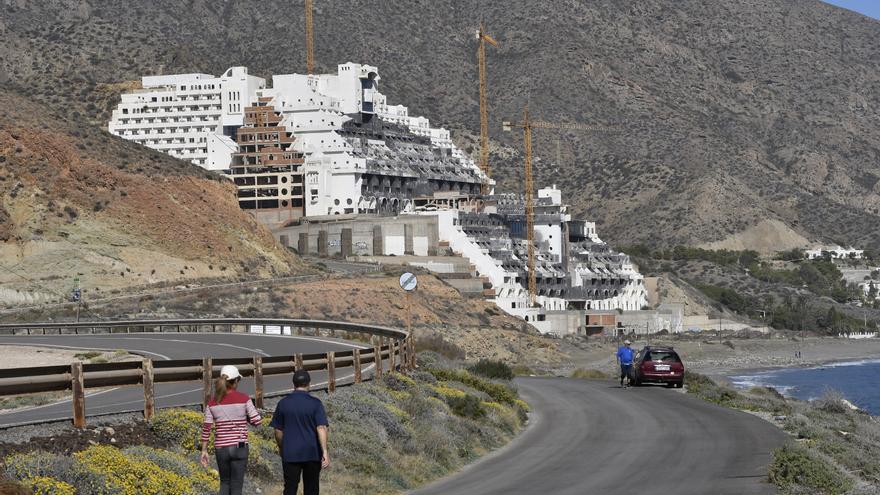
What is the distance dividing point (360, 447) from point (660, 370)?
22.7 meters

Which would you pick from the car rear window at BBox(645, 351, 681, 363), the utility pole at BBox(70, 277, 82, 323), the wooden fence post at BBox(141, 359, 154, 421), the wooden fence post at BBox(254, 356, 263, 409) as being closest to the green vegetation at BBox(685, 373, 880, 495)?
the car rear window at BBox(645, 351, 681, 363)

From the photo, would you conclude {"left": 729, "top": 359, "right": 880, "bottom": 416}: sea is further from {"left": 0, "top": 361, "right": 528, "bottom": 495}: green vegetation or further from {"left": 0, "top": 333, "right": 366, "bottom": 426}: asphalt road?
{"left": 0, "top": 361, "right": 528, "bottom": 495}: green vegetation

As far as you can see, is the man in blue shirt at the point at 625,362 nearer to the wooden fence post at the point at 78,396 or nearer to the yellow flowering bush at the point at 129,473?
the wooden fence post at the point at 78,396

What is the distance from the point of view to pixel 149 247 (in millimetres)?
98875

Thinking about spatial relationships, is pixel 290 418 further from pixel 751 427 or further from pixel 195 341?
pixel 195 341

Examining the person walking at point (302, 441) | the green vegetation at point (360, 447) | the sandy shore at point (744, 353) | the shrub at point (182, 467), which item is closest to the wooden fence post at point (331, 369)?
the green vegetation at point (360, 447)

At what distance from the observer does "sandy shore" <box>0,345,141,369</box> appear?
44406 mm

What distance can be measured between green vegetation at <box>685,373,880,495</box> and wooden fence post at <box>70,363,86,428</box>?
9597 millimetres

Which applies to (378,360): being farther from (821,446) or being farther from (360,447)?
(821,446)

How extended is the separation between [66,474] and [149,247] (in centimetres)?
8367

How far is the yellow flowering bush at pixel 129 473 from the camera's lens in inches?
676

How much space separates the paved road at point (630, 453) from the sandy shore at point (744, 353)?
66822 millimetres

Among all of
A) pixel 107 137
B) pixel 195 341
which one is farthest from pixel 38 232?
pixel 195 341

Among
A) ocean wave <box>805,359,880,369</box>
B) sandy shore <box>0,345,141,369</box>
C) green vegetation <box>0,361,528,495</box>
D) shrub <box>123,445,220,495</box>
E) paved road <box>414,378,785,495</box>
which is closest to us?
green vegetation <box>0,361,528,495</box>
